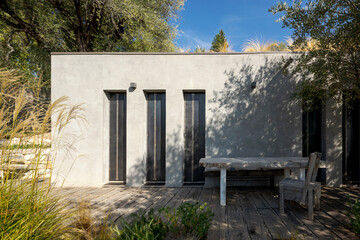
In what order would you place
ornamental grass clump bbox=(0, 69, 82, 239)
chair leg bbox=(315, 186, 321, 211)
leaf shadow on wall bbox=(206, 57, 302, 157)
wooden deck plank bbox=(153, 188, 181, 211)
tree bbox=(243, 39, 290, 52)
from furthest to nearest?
tree bbox=(243, 39, 290, 52) < leaf shadow on wall bbox=(206, 57, 302, 157) < wooden deck plank bbox=(153, 188, 181, 211) < chair leg bbox=(315, 186, 321, 211) < ornamental grass clump bbox=(0, 69, 82, 239)

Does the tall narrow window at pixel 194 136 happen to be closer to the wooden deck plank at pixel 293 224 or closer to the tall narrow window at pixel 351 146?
the wooden deck plank at pixel 293 224

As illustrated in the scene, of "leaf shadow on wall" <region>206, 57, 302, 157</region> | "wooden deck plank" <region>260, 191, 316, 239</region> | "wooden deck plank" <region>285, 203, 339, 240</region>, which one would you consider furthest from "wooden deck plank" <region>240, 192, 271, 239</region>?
"leaf shadow on wall" <region>206, 57, 302, 157</region>

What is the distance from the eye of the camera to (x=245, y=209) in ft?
10.5

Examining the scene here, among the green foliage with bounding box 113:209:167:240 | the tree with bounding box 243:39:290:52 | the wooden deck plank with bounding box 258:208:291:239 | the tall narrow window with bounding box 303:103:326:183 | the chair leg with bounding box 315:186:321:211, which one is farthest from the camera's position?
the tree with bounding box 243:39:290:52

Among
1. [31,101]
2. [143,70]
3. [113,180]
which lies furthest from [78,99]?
[31,101]

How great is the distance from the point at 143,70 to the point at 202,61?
160cm

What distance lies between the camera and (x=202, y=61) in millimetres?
4723

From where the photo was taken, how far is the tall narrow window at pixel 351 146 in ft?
15.2

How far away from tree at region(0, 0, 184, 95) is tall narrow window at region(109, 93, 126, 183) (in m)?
4.52

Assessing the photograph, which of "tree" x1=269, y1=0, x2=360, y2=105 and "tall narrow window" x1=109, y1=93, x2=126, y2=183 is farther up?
"tree" x1=269, y1=0, x2=360, y2=105

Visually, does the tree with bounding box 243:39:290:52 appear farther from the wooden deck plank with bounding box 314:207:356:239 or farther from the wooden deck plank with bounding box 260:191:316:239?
the wooden deck plank with bounding box 314:207:356:239

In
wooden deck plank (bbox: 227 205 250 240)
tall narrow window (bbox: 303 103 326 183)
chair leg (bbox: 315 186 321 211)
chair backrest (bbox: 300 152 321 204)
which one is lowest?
wooden deck plank (bbox: 227 205 250 240)

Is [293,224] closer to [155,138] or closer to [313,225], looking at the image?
[313,225]

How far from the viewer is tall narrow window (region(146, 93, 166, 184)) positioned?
16.0ft
